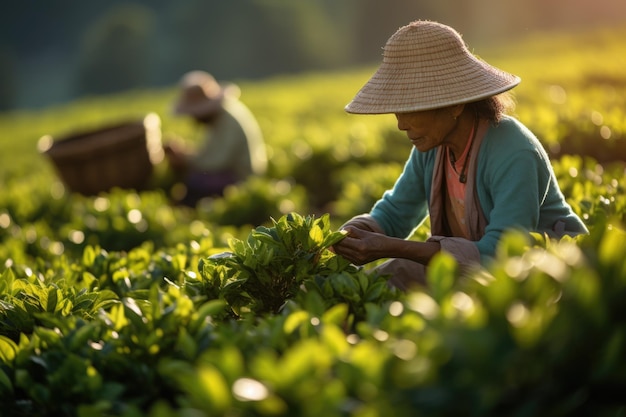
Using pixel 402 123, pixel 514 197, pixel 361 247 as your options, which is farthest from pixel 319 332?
pixel 402 123

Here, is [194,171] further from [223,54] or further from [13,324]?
[223,54]

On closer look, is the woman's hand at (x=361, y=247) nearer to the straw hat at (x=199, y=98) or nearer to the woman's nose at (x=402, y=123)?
the woman's nose at (x=402, y=123)

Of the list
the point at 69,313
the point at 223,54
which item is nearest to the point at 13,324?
the point at 69,313

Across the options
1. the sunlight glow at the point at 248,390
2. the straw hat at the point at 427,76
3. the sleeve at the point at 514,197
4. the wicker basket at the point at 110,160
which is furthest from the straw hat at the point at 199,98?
the sunlight glow at the point at 248,390

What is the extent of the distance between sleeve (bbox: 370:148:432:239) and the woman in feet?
0.60

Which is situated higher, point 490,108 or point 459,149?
point 490,108

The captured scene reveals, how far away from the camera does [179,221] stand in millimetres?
7289

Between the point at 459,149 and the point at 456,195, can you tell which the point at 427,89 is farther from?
the point at 456,195

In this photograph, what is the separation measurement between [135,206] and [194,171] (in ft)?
5.84

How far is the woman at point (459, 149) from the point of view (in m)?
3.40

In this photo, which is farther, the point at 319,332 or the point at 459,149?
the point at 459,149

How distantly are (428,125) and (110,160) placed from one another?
566cm

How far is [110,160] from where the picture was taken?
869 centimetres

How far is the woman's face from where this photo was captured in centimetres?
357
